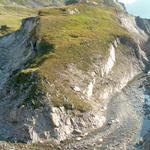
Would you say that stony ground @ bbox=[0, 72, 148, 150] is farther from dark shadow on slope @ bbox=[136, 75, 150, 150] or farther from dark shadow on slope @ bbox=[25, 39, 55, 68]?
dark shadow on slope @ bbox=[25, 39, 55, 68]

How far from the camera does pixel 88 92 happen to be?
51.2 metres

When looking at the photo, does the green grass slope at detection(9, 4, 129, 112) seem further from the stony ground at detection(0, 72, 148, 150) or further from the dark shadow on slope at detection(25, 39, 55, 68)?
the stony ground at detection(0, 72, 148, 150)

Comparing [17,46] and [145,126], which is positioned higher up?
[145,126]

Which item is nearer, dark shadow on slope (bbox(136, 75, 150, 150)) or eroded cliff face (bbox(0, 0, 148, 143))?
dark shadow on slope (bbox(136, 75, 150, 150))

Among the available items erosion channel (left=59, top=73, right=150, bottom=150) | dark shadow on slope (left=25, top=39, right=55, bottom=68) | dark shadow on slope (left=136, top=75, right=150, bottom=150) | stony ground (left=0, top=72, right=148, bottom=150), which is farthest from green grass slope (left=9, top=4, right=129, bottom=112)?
dark shadow on slope (left=136, top=75, right=150, bottom=150)

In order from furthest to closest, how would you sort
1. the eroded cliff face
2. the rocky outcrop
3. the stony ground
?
the rocky outcrop, the eroded cliff face, the stony ground

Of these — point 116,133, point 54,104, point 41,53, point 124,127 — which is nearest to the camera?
point 54,104

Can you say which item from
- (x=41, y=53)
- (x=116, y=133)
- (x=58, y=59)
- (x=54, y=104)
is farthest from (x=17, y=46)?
(x=116, y=133)

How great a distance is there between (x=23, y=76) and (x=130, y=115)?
25941 millimetres

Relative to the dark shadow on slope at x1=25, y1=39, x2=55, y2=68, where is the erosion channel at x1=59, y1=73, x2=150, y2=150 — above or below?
below

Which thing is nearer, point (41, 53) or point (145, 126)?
point (145, 126)

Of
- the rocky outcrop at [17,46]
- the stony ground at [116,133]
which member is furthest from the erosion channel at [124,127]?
the rocky outcrop at [17,46]

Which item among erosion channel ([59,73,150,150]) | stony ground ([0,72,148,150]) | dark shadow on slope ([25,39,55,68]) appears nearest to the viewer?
stony ground ([0,72,148,150])

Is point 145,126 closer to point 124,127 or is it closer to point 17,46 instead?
point 124,127
